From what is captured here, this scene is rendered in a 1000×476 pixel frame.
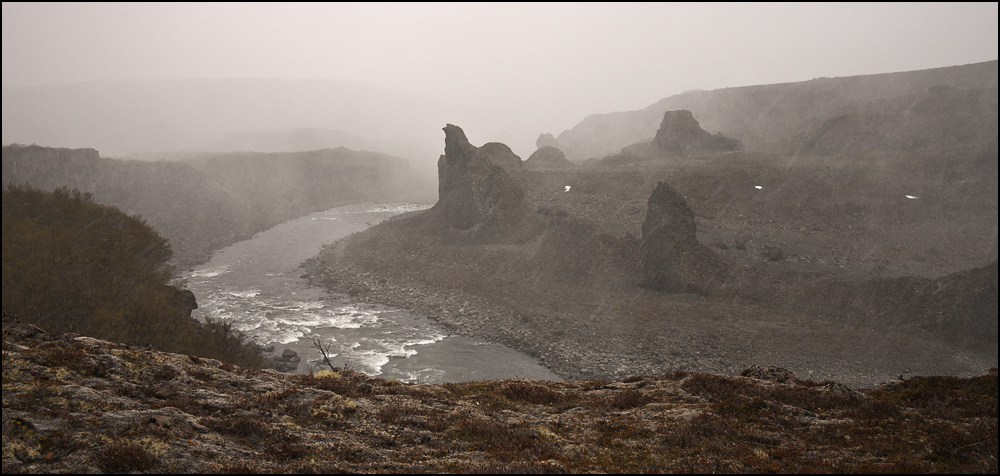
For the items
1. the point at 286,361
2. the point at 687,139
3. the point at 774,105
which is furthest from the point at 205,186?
the point at 774,105

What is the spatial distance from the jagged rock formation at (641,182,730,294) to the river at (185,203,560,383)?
1463 centimetres

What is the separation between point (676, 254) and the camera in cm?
3675

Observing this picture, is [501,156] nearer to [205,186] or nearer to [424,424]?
[205,186]

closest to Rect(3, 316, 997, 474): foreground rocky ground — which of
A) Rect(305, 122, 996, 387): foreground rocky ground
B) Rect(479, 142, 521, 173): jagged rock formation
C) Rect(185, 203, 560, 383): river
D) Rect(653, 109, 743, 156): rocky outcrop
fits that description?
Rect(185, 203, 560, 383): river

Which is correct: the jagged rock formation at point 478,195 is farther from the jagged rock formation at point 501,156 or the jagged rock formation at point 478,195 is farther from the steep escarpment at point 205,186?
the steep escarpment at point 205,186

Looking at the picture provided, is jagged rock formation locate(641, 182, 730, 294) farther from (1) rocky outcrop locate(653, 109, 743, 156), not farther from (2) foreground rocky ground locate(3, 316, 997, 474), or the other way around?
(1) rocky outcrop locate(653, 109, 743, 156)

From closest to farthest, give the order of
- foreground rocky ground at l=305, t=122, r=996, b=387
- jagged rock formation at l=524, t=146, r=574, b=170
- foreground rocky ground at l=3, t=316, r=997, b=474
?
foreground rocky ground at l=3, t=316, r=997, b=474 < foreground rocky ground at l=305, t=122, r=996, b=387 < jagged rock formation at l=524, t=146, r=574, b=170

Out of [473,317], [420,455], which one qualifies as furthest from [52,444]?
[473,317]

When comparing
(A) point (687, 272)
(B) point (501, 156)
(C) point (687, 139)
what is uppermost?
(C) point (687, 139)

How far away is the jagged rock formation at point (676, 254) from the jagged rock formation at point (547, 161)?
112ft

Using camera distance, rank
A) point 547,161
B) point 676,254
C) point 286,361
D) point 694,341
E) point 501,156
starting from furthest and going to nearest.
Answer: point 547,161
point 501,156
point 676,254
point 694,341
point 286,361

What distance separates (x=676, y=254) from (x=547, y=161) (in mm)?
39625

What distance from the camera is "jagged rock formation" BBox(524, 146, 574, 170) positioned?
7075 centimetres

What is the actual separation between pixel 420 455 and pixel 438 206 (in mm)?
52379
